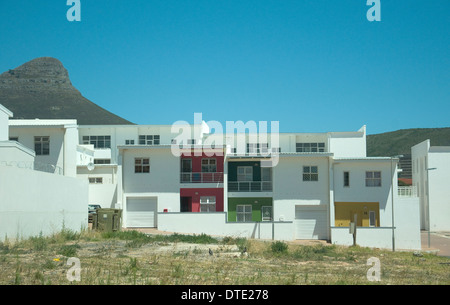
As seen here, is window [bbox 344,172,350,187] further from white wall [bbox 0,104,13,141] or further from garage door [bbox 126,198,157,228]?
white wall [bbox 0,104,13,141]

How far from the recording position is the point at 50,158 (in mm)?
42625

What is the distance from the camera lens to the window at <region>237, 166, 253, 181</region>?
43188 millimetres

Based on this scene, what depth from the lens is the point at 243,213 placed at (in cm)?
4262

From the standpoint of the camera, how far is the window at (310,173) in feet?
139

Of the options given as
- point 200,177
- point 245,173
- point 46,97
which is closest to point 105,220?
point 200,177

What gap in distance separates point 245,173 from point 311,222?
6.23 meters

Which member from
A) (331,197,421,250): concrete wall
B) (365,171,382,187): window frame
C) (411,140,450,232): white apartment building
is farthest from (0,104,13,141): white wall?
(411,140,450,232): white apartment building

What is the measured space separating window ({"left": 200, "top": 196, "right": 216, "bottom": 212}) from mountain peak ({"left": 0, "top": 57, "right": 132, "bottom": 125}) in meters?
81.9

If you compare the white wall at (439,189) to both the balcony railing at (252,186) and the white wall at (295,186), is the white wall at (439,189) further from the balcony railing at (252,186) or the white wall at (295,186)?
the balcony railing at (252,186)

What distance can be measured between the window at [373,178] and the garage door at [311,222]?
396cm

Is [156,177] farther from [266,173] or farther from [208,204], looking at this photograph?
[266,173]
